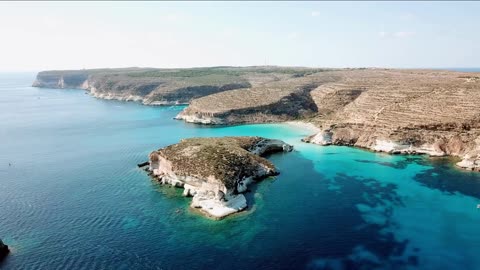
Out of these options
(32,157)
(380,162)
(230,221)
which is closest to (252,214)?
(230,221)

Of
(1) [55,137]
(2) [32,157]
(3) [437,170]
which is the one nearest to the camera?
(3) [437,170]

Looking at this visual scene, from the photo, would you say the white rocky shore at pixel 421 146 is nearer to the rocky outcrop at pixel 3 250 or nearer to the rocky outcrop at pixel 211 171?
the rocky outcrop at pixel 211 171

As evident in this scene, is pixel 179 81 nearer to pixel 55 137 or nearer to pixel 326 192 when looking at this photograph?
pixel 55 137

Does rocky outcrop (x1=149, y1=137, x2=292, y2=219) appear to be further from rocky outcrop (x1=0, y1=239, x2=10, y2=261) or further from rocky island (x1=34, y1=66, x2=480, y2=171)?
rocky island (x1=34, y1=66, x2=480, y2=171)

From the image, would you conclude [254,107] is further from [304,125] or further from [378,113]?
[378,113]

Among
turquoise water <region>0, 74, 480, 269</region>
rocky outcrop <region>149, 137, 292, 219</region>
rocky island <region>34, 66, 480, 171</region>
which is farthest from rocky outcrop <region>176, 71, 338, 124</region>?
rocky outcrop <region>149, 137, 292, 219</region>

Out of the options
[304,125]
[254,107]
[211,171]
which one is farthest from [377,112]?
[211,171]

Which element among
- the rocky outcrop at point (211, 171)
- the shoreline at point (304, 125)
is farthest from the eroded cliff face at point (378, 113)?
the rocky outcrop at point (211, 171)
